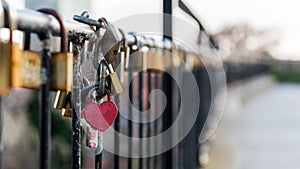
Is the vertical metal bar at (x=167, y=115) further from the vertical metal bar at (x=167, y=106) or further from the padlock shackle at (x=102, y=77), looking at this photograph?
the padlock shackle at (x=102, y=77)

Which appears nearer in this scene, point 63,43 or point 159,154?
point 63,43

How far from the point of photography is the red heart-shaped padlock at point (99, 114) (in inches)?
24.0

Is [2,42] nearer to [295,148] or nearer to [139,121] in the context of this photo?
[139,121]

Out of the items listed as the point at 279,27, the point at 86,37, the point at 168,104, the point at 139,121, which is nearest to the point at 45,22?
the point at 86,37

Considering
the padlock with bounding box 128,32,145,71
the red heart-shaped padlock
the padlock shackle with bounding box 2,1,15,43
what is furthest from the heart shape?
the padlock with bounding box 128,32,145,71

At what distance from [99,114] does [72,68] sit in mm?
88

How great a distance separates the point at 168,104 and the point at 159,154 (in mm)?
126

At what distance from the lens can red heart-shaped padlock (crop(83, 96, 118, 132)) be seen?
0.61 meters

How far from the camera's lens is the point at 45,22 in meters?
0.54

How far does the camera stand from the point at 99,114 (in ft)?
2.02

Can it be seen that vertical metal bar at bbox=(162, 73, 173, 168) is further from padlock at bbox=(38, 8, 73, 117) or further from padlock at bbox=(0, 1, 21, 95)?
padlock at bbox=(0, 1, 21, 95)

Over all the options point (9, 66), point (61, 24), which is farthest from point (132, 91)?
point (9, 66)

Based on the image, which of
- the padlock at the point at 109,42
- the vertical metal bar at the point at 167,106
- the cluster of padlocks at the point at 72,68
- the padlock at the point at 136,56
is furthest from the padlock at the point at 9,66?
the vertical metal bar at the point at 167,106

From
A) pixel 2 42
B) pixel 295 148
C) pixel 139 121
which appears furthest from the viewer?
pixel 295 148
